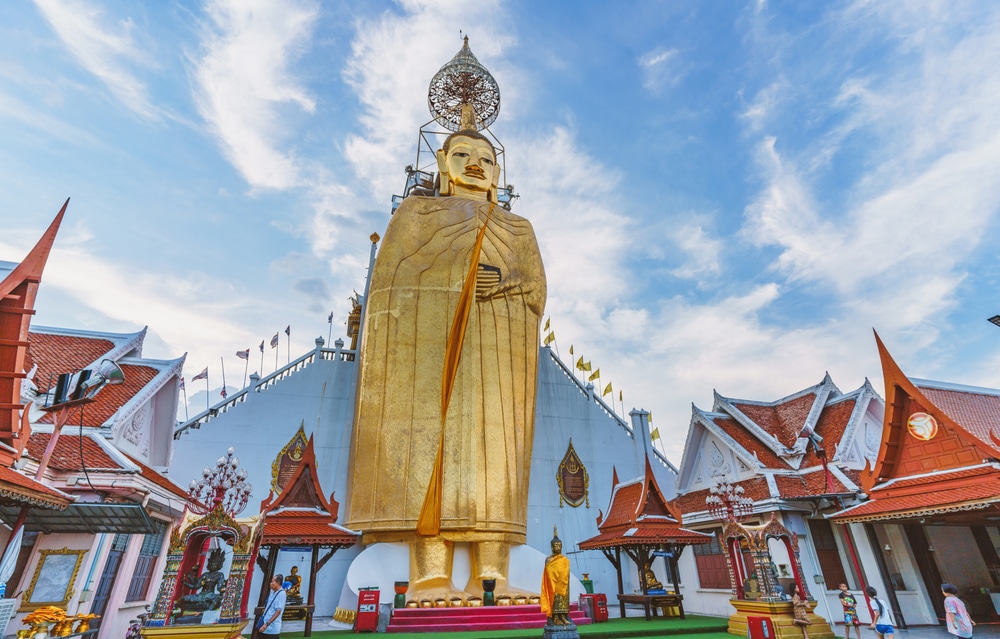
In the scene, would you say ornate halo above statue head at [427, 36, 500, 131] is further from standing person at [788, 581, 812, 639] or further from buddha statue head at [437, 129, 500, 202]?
standing person at [788, 581, 812, 639]

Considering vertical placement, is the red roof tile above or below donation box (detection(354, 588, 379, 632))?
above

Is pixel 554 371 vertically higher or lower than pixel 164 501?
higher

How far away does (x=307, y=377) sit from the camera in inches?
607

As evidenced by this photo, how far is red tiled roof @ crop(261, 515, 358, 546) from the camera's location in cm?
880

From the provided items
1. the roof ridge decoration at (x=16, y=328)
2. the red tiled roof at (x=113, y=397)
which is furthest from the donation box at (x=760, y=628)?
the red tiled roof at (x=113, y=397)

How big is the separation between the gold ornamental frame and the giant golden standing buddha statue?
544cm

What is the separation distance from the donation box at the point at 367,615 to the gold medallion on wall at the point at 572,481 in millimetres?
7264

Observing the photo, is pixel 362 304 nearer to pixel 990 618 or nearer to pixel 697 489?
pixel 697 489

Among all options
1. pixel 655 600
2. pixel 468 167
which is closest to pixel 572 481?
pixel 655 600

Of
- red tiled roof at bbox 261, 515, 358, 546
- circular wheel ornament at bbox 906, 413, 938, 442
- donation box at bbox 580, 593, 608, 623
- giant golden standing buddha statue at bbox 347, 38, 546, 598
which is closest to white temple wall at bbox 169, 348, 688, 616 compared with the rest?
giant golden standing buddha statue at bbox 347, 38, 546, 598

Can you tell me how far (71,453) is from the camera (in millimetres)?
7656

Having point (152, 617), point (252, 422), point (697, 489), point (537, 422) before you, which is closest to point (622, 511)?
point (697, 489)

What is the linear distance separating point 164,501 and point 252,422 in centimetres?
535

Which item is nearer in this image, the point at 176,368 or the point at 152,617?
the point at 152,617
